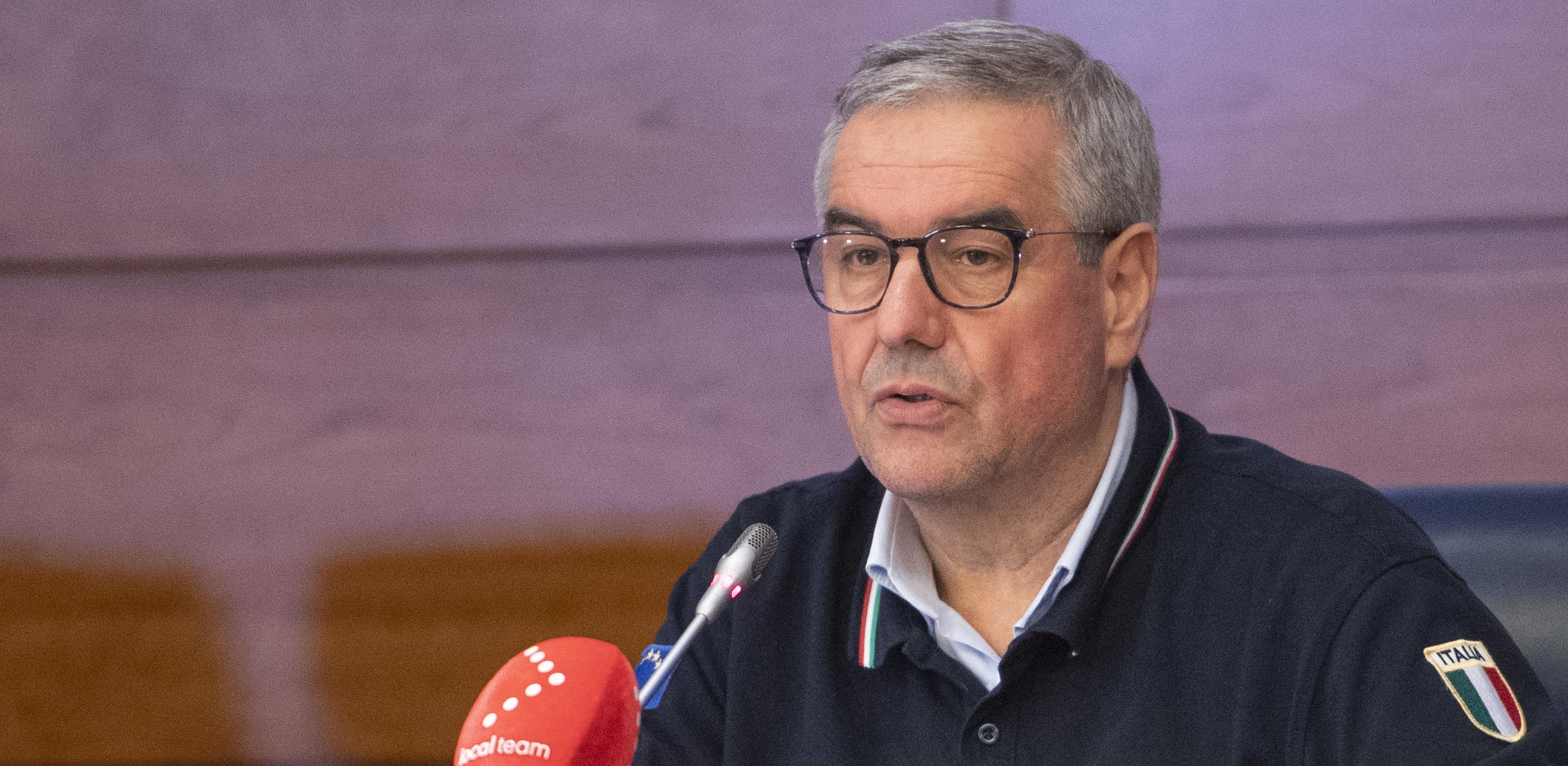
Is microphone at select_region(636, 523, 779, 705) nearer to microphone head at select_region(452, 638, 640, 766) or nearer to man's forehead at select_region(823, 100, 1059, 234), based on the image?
microphone head at select_region(452, 638, 640, 766)

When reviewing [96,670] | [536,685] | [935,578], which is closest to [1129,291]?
[935,578]

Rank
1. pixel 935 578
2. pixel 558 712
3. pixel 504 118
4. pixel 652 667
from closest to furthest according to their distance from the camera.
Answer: pixel 558 712, pixel 652 667, pixel 935 578, pixel 504 118

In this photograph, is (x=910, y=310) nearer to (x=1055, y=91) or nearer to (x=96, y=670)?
(x=1055, y=91)

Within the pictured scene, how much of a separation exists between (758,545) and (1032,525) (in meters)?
0.33

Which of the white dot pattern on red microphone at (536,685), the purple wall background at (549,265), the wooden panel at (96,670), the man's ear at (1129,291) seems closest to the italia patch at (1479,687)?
the man's ear at (1129,291)

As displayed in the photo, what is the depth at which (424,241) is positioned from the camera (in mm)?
1736

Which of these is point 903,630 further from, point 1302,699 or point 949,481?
point 1302,699

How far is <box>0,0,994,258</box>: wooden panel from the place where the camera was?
1710mm

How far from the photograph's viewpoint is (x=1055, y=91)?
1049mm

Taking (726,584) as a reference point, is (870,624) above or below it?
below

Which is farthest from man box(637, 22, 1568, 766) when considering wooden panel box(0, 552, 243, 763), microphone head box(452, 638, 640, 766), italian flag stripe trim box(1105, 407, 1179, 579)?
wooden panel box(0, 552, 243, 763)

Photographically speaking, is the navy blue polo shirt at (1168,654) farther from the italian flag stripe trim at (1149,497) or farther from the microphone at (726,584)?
the microphone at (726,584)

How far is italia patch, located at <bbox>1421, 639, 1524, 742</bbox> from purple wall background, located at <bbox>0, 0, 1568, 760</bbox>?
80 cm

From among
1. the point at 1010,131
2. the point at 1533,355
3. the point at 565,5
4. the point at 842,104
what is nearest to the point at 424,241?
the point at 565,5
